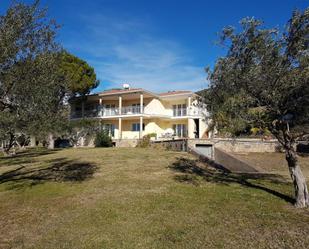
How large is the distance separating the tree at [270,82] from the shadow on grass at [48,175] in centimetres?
762

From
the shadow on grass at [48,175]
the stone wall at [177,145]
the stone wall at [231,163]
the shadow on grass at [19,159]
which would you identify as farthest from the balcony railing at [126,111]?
the shadow on grass at [48,175]

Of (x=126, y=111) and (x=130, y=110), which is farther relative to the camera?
(x=126, y=111)

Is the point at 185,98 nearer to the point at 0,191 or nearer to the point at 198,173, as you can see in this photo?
the point at 198,173

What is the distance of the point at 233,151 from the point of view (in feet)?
88.1

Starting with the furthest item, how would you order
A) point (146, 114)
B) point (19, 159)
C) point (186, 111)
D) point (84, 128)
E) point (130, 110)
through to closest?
1. point (84, 128)
2. point (130, 110)
3. point (186, 111)
4. point (146, 114)
5. point (19, 159)

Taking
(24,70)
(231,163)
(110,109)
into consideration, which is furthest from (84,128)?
(24,70)

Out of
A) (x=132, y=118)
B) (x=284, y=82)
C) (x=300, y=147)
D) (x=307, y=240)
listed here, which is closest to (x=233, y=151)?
(x=300, y=147)

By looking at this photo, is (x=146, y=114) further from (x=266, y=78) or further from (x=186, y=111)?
(x=266, y=78)

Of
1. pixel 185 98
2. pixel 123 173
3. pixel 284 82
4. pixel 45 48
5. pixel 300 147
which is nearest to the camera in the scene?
pixel 284 82

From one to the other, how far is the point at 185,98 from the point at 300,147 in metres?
16.0

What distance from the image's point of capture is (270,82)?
25.5ft

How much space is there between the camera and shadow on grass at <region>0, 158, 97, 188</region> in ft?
41.0

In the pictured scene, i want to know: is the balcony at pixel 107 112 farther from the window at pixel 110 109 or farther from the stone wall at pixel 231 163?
the stone wall at pixel 231 163

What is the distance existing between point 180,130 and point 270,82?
30.0 meters
